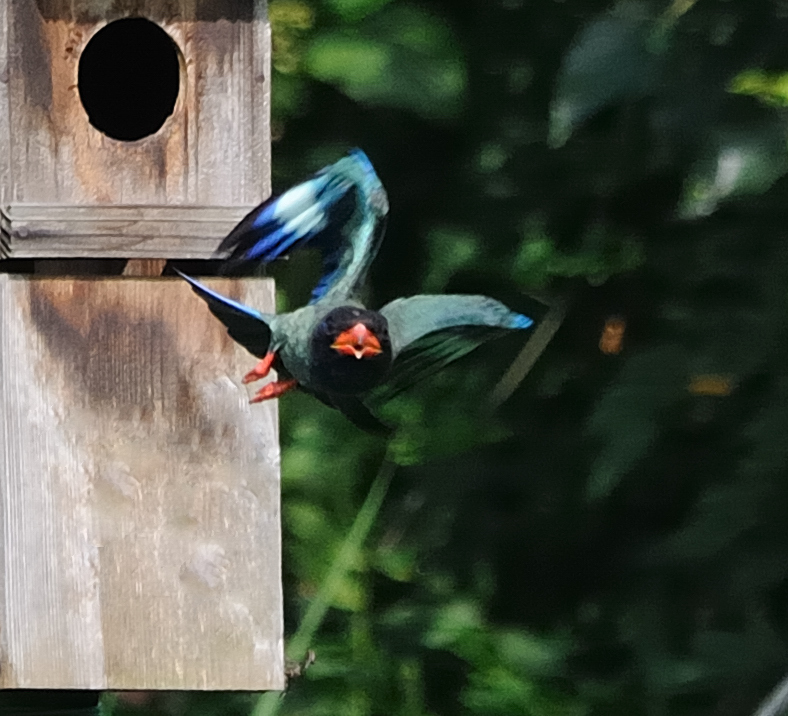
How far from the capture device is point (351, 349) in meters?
1.37

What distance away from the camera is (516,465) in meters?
2.43

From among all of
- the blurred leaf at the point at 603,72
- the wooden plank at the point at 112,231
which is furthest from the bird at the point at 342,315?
the blurred leaf at the point at 603,72

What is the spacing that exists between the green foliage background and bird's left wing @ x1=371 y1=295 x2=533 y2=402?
1.78 feet

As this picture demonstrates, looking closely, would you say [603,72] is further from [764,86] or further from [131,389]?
[131,389]

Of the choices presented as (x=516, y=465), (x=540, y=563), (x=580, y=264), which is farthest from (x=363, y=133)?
(x=540, y=563)

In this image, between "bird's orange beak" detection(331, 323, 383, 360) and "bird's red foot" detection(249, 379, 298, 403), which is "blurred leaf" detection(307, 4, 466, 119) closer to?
"bird's red foot" detection(249, 379, 298, 403)

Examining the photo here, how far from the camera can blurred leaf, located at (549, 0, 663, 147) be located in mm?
1584

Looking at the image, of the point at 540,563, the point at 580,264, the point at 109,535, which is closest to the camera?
the point at 109,535

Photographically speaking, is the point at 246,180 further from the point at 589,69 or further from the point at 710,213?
the point at 710,213

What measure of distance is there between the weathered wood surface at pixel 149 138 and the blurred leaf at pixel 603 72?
329mm

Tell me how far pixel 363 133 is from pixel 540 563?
0.72 metres

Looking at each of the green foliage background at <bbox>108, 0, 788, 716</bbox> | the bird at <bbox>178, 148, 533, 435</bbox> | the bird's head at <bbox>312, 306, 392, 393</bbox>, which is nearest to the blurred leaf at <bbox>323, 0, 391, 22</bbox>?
the green foliage background at <bbox>108, 0, 788, 716</bbox>

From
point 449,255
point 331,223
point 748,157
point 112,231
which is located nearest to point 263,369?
point 331,223

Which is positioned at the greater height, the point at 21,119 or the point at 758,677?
the point at 21,119
